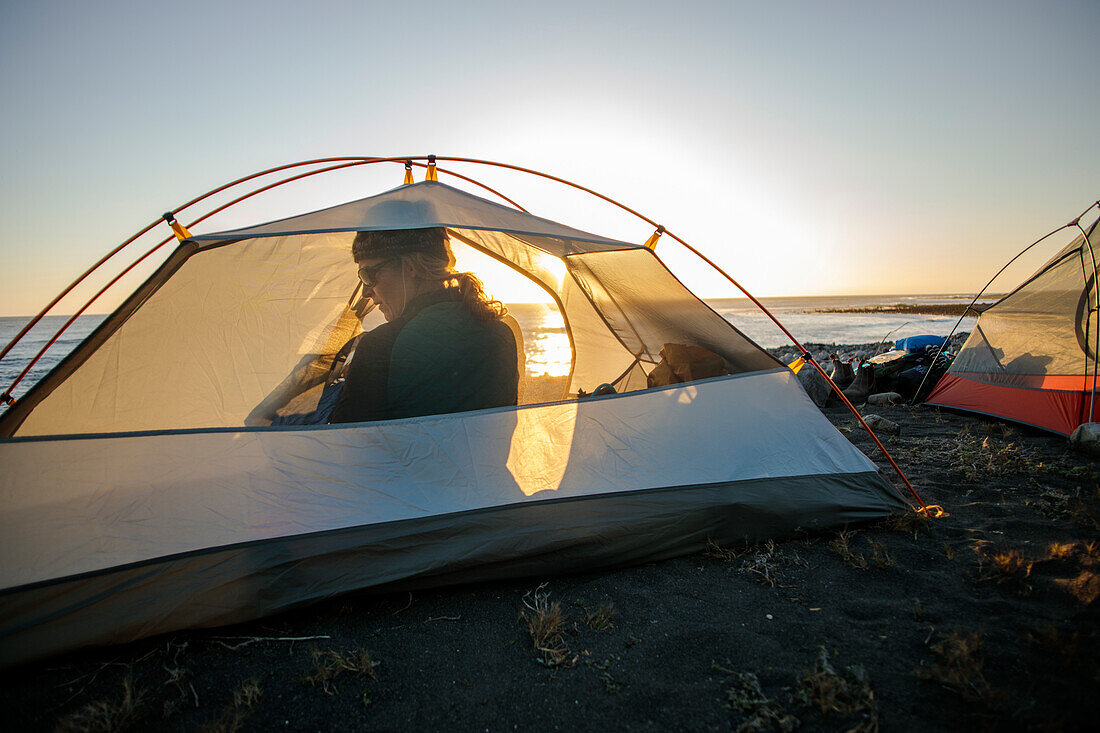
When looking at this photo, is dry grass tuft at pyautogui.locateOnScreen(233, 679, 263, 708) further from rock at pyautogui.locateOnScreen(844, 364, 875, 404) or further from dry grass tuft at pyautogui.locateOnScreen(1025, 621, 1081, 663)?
rock at pyautogui.locateOnScreen(844, 364, 875, 404)

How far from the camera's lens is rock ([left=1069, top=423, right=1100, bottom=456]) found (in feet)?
12.4

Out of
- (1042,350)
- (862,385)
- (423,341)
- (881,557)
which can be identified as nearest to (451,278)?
(423,341)

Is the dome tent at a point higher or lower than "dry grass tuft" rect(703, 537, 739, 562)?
higher

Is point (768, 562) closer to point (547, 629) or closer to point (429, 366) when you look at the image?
point (547, 629)

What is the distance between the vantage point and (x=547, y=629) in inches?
81.8

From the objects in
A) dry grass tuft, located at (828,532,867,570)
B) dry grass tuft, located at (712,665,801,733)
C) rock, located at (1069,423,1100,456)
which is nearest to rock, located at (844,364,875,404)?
rock, located at (1069,423,1100,456)

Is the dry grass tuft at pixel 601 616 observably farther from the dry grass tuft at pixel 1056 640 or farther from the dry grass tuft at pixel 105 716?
the dry grass tuft at pixel 105 716

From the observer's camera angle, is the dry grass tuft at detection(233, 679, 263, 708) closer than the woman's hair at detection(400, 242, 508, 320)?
Yes

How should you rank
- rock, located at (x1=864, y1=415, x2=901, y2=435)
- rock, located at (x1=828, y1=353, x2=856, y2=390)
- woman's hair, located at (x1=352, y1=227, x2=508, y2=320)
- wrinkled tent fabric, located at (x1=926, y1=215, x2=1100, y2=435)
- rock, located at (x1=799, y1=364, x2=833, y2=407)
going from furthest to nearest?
rock, located at (x1=828, y1=353, x2=856, y2=390) < rock, located at (x1=799, y1=364, x2=833, y2=407) < rock, located at (x1=864, y1=415, x2=901, y2=435) < wrinkled tent fabric, located at (x1=926, y1=215, x2=1100, y2=435) < woman's hair, located at (x1=352, y1=227, x2=508, y2=320)

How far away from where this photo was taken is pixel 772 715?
164cm

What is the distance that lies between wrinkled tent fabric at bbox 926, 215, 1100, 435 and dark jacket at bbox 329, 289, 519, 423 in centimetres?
479

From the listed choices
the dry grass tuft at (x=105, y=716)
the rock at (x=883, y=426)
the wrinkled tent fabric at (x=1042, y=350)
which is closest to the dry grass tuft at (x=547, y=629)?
the dry grass tuft at (x=105, y=716)

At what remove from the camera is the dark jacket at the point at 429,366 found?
2.79m

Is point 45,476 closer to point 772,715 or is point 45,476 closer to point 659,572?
point 659,572
